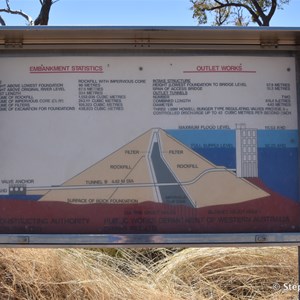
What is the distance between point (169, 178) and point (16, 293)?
6.28 feet

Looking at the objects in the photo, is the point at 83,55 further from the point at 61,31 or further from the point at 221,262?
the point at 221,262

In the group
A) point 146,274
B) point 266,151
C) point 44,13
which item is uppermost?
point 44,13

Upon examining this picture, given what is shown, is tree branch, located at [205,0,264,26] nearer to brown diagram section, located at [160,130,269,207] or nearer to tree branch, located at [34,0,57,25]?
tree branch, located at [34,0,57,25]

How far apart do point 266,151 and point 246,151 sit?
0.45 ft

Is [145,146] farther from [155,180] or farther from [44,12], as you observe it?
[44,12]

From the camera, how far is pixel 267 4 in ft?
60.7

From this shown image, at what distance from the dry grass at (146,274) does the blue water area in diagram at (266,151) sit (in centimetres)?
138

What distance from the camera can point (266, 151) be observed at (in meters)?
3.60

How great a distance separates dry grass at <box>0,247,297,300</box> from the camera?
4.57 metres

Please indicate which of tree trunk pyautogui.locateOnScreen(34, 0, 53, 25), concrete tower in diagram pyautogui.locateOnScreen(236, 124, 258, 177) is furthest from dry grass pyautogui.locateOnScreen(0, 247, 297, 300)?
tree trunk pyautogui.locateOnScreen(34, 0, 53, 25)

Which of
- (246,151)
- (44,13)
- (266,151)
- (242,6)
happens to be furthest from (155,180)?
(242,6)

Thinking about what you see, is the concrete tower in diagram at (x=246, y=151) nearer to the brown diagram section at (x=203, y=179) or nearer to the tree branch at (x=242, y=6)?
the brown diagram section at (x=203, y=179)

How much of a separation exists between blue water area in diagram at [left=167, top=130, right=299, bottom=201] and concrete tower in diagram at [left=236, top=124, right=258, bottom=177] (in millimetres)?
27

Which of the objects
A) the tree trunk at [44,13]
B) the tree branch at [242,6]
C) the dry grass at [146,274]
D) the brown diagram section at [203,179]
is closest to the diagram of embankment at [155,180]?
the brown diagram section at [203,179]
